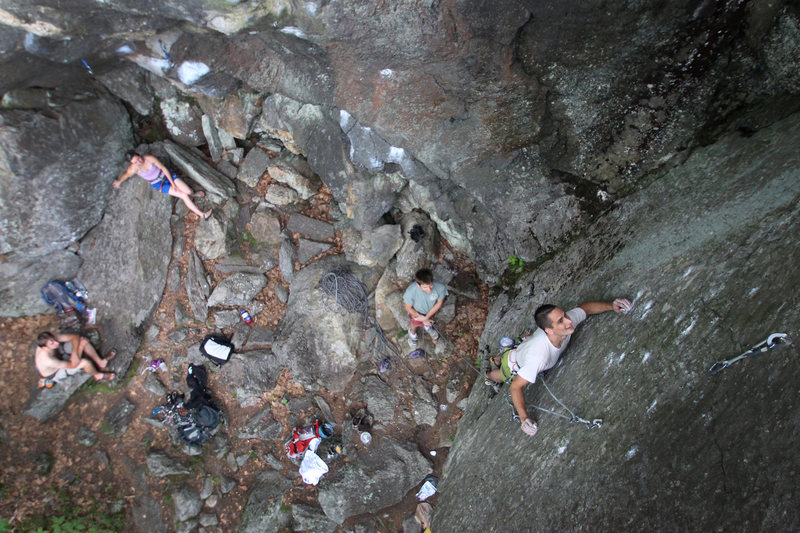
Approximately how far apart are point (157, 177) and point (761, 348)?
8.63m

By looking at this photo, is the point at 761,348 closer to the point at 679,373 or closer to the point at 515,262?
the point at 679,373

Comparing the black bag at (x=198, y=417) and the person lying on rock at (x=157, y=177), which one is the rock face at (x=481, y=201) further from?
the black bag at (x=198, y=417)

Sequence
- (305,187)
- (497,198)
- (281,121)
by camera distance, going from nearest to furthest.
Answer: (497,198), (281,121), (305,187)

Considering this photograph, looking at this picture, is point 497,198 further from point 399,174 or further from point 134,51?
point 134,51

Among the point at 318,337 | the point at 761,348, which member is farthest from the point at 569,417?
the point at 318,337

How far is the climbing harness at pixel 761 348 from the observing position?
2627 millimetres

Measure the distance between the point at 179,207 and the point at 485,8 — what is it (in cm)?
668

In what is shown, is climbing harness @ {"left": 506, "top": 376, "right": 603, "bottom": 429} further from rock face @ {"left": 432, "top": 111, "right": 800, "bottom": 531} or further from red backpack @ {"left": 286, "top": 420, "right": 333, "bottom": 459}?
red backpack @ {"left": 286, "top": 420, "right": 333, "bottom": 459}

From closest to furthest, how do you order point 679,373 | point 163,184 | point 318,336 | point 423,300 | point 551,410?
point 679,373
point 551,410
point 423,300
point 163,184
point 318,336

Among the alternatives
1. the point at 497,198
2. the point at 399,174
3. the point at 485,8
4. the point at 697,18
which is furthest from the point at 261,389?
the point at 697,18

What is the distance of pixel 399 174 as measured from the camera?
272 inches

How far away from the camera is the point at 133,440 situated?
8500 mm

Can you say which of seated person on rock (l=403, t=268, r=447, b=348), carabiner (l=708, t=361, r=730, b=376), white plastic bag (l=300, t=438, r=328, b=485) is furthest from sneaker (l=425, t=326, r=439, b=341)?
carabiner (l=708, t=361, r=730, b=376)

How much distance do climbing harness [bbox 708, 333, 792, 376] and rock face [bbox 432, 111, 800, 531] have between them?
45 millimetres
